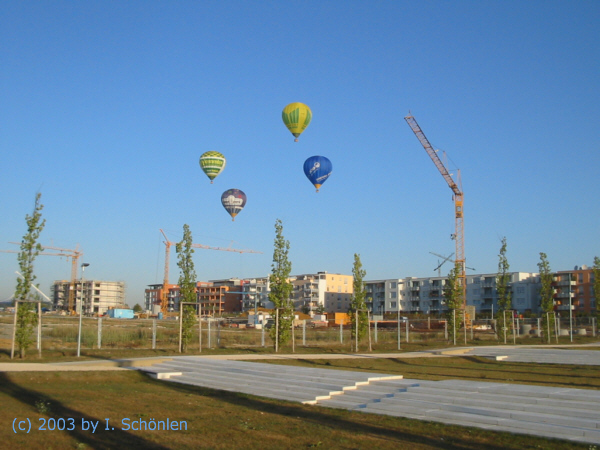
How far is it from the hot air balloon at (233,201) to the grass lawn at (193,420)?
34232 mm

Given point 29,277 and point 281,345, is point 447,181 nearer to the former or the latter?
point 281,345

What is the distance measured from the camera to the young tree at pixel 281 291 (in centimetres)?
3088

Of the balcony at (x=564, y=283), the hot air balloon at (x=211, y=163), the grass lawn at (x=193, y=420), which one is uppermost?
the hot air balloon at (x=211, y=163)

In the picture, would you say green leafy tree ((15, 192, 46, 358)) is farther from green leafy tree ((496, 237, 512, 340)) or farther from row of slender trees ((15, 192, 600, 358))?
green leafy tree ((496, 237, 512, 340))

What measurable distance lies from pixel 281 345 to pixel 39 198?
47.4ft

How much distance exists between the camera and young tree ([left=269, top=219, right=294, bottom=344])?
30.9 metres

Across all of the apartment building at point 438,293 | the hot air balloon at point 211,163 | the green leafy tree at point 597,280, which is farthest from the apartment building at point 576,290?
the hot air balloon at point 211,163

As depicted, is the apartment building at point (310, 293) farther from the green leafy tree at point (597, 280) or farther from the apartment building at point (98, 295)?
the green leafy tree at point (597, 280)

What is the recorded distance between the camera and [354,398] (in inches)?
601

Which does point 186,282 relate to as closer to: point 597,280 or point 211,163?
Result: point 211,163

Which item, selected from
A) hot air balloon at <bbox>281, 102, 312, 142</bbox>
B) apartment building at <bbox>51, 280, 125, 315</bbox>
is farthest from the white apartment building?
hot air balloon at <bbox>281, 102, 312, 142</bbox>

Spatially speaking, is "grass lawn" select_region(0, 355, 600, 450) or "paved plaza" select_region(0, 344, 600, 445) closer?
"grass lawn" select_region(0, 355, 600, 450)

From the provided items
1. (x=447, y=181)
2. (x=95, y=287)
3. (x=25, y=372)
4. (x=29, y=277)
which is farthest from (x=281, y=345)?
(x=95, y=287)

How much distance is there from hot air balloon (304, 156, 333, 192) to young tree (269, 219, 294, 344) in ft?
36.2
